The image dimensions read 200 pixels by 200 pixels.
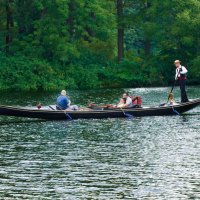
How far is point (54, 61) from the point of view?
72.2m

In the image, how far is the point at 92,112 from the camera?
42.8 meters

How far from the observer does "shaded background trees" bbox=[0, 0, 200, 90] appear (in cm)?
7000

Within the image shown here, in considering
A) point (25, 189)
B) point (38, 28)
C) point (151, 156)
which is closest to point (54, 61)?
point (38, 28)

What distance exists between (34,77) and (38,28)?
571cm

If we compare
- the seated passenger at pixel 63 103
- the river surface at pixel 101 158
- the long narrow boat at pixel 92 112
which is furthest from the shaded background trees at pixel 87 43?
the river surface at pixel 101 158

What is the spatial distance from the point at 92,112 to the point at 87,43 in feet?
110

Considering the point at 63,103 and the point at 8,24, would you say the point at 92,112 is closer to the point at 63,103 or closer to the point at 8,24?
the point at 63,103

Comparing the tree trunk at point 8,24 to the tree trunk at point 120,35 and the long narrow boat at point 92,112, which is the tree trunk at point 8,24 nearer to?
the tree trunk at point 120,35

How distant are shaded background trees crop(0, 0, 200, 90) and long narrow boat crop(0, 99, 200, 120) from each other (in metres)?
24.1

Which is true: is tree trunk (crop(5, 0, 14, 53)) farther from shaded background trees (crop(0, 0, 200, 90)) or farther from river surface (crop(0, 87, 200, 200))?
river surface (crop(0, 87, 200, 200))

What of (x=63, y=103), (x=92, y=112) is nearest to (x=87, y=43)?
(x=63, y=103)

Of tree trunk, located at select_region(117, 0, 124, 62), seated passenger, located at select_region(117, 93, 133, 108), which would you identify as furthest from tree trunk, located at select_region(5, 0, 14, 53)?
seated passenger, located at select_region(117, 93, 133, 108)

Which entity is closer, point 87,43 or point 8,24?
point 8,24

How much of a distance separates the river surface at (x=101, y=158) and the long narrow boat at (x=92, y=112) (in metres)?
0.58
